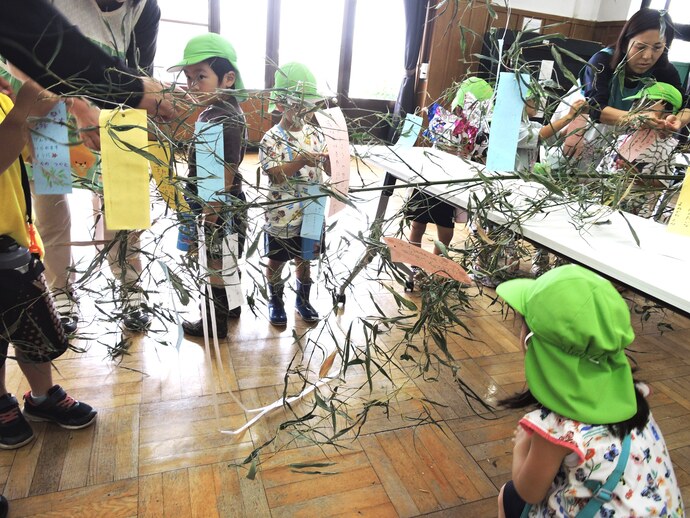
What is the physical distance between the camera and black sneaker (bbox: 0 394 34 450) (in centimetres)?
140

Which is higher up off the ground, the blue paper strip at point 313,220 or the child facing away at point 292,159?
the child facing away at point 292,159

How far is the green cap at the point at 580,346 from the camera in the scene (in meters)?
0.84

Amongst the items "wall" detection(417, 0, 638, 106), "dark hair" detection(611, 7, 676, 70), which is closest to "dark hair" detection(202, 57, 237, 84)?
"dark hair" detection(611, 7, 676, 70)

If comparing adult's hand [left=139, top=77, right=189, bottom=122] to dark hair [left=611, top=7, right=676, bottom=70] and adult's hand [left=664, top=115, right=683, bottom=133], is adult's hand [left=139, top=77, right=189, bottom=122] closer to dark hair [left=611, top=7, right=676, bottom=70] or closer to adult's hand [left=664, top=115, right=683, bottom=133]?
adult's hand [left=664, top=115, right=683, bottom=133]

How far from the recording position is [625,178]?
118 centimetres

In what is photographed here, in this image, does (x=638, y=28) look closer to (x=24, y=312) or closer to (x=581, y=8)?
(x=24, y=312)

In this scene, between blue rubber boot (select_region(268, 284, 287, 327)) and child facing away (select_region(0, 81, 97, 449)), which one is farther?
blue rubber boot (select_region(268, 284, 287, 327))

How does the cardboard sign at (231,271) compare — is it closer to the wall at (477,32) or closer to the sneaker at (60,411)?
the sneaker at (60,411)

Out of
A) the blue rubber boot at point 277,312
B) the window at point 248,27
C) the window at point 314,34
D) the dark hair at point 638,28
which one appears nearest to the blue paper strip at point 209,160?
the blue rubber boot at point 277,312

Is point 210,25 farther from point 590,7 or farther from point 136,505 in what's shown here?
point 136,505

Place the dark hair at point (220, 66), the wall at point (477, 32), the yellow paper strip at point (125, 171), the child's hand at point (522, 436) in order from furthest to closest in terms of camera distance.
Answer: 1. the wall at point (477, 32)
2. the dark hair at point (220, 66)
3. the child's hand at point (522, 436)
4. the yellow paper strip at point (125, 171)

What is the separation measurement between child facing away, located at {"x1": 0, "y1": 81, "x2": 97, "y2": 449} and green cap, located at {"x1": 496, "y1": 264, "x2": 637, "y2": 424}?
1021 millimetres

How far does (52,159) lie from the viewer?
0.80m

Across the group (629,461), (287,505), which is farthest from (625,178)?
(287,505)
